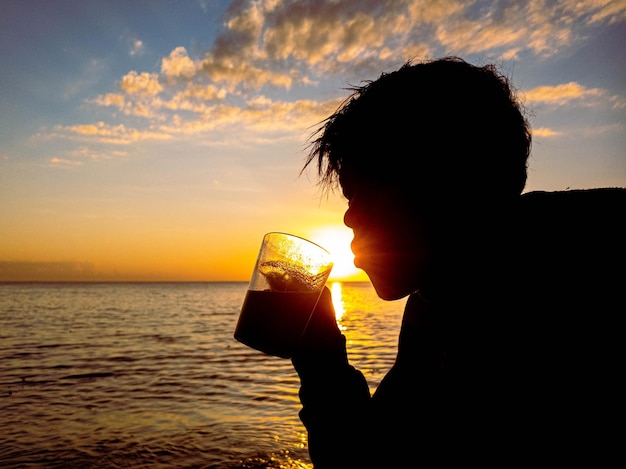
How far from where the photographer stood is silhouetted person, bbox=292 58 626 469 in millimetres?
708

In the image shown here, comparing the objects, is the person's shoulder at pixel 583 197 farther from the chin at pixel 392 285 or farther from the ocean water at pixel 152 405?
the ocean water at pixel 152 405

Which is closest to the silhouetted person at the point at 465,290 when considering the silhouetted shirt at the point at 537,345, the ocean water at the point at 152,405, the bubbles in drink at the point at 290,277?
the silhouetted shirt at the point at 537,345

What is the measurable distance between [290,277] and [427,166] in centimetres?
81

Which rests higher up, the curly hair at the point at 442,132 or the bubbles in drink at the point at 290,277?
the curly hair at the point at 442,132

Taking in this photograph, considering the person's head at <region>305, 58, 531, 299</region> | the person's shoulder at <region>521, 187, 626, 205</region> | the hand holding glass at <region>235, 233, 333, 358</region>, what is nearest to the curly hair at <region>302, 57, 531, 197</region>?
the person's head at <region>305, 58, 531, 299</region>

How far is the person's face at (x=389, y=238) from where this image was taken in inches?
45.3

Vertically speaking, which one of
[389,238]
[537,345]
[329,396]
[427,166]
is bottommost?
[329,396]

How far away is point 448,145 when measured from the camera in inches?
45.3

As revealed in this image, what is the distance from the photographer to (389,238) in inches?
46.0

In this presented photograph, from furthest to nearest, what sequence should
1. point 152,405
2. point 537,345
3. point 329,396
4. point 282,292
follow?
point 152,405
point 282,292
point 329,396
point 537,345

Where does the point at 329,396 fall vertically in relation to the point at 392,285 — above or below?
below

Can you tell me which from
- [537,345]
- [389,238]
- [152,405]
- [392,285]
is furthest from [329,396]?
[152,405]

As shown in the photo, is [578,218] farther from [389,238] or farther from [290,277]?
[290,277]

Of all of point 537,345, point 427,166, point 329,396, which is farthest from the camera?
point 329,396
